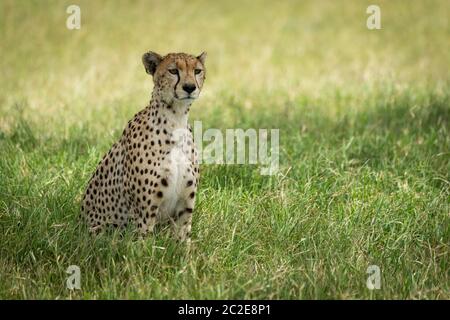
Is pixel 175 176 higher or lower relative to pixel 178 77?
lower

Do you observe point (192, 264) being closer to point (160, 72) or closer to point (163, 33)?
point (160, 72)

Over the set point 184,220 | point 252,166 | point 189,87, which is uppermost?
point 189,87

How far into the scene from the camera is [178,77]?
4.71 metres

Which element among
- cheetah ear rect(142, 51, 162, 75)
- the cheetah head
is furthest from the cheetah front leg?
cheetah ear rect(142, 51, 162, 75)

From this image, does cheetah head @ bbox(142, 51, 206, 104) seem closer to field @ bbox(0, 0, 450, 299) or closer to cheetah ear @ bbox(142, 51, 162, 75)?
cheetah ear @ bbox(142, 51, 162, 75)

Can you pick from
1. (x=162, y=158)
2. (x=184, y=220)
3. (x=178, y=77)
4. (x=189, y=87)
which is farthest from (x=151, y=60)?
(x=184, y=220)

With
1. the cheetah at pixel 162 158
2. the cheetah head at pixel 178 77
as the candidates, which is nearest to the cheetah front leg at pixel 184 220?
the cheetah at pixel 162 158

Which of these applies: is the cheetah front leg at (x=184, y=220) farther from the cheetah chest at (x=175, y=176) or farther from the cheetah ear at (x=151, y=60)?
the cheetah ear at (x=151, y=60)

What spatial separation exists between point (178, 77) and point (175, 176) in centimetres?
52

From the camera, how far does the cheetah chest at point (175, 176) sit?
4.86 m

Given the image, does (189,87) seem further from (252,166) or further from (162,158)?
(252,166)

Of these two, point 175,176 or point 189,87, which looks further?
point 175,176
